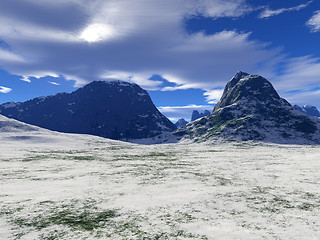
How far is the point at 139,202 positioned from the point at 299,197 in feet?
56.2

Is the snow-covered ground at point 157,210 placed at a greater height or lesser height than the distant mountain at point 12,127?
lesser

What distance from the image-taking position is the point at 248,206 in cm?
1831

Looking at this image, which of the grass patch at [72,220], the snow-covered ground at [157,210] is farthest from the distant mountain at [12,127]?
the grass patch at [72,220]

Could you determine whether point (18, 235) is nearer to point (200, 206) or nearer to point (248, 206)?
point (200, 206)

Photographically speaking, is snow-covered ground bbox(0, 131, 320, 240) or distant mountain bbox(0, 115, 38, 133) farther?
distant mountain bbox(0, 115, 38, 133)

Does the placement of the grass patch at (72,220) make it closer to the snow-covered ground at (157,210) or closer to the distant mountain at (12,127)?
the snow-covered ground at (157,210)

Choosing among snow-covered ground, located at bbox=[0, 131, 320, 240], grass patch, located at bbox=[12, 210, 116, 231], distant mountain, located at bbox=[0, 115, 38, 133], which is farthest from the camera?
distant mountain, located at bbox=[0, 115, 38, 133]

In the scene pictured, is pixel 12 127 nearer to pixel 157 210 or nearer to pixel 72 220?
pixel 72 220

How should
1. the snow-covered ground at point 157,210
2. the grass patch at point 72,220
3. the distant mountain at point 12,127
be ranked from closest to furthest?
1. the snow-covered ground at point 157,210
2. the grass patch at point 72,220
3. the distant mountain at point 12,127

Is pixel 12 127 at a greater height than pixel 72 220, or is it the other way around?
pixel 12 127

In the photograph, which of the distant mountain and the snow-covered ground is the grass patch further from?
the distant mountain

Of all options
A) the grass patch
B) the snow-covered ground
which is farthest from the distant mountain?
the grass patch

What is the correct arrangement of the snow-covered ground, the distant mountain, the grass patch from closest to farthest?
the snow-covered ground < the grass patch < the distant mountain

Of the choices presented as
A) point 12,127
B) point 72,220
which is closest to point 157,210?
point 72,220
